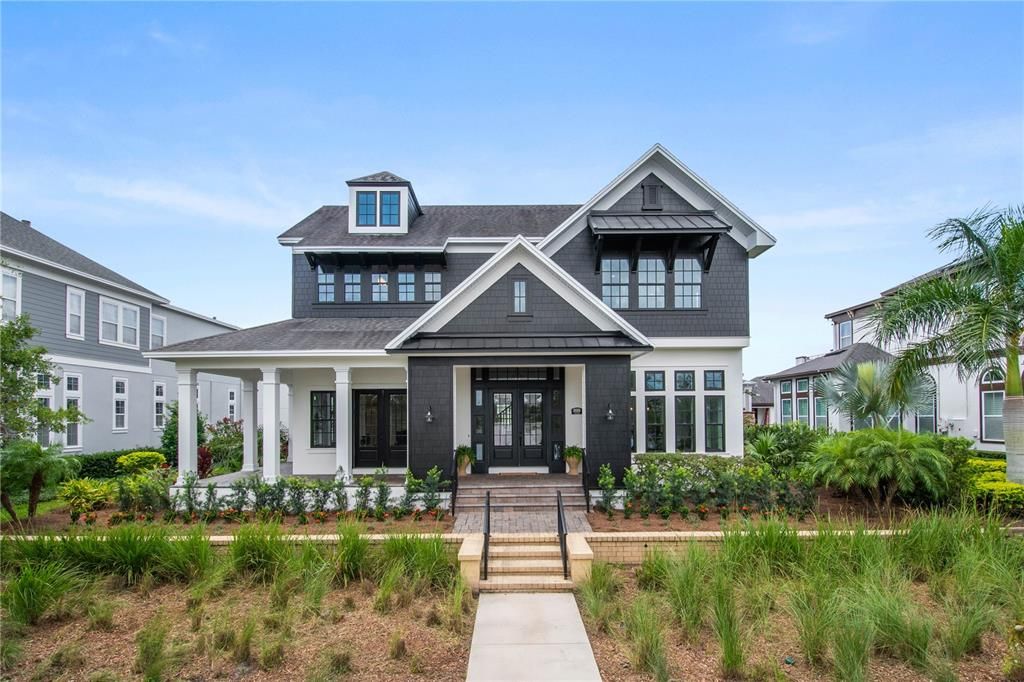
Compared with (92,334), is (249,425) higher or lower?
lower

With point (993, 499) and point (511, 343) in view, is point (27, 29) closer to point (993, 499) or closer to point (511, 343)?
point (511, 343)

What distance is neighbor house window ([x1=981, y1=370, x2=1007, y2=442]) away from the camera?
21.2m

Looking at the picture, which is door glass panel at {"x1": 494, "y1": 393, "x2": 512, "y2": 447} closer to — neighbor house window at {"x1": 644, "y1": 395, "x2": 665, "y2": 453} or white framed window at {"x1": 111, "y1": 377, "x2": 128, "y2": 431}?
neighbor house window at {"x1": 644, "y1": 395, "x2": 665, "y2": 453}

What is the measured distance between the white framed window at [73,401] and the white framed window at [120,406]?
1.94 meters

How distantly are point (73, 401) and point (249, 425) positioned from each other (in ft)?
24.8

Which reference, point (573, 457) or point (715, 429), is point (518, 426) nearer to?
point (573, 457)

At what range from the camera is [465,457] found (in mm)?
15148

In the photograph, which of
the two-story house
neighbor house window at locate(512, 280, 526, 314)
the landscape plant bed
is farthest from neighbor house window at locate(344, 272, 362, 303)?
the landscape plant bed

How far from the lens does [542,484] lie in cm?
1390

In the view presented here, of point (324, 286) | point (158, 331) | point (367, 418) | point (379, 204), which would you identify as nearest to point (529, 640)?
point (367, 418)

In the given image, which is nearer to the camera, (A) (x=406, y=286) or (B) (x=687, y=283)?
(B) (x=687, y=283)

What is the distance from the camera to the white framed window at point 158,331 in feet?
87.8

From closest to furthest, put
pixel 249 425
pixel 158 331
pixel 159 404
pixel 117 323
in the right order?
1. pixel 249 425
2. pixel 117 323
3. pixel 159 404
4. pixel 158 331

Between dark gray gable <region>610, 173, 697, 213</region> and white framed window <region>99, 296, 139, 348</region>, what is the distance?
19.4 metres
